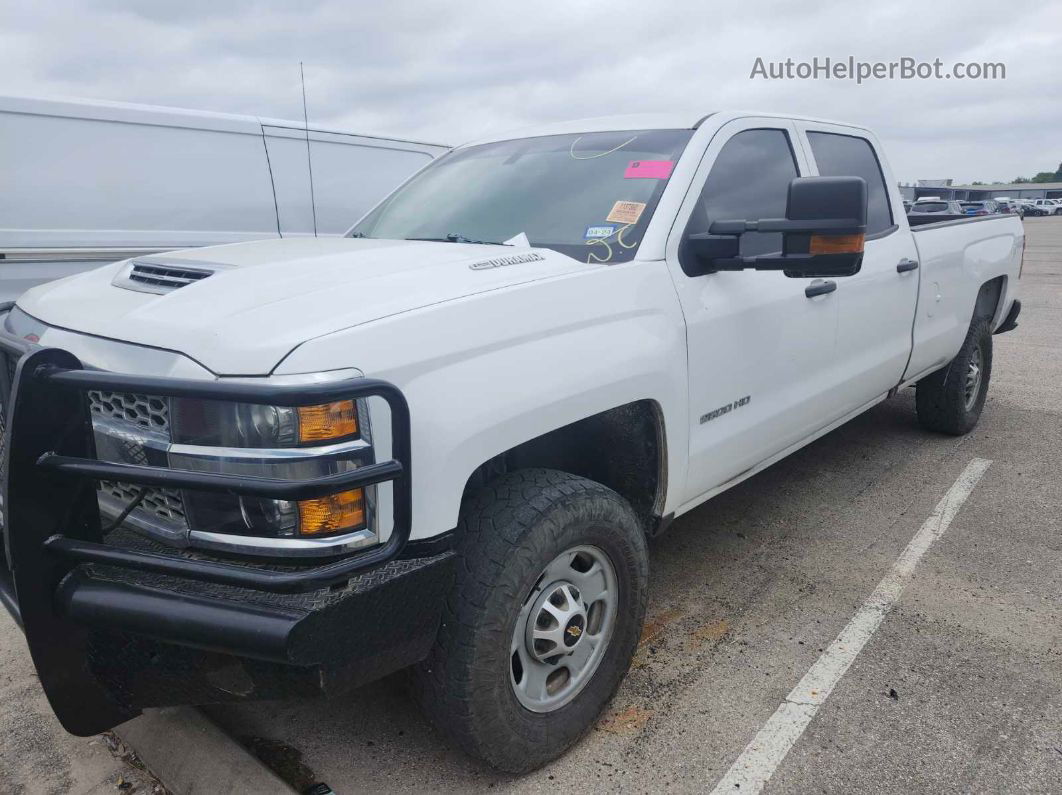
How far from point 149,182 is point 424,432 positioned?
492 cm

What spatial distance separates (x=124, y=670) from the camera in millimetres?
2002

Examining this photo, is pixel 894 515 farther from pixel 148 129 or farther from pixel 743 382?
pixel 148 129

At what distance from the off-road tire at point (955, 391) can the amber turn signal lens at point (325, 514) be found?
14.9ft

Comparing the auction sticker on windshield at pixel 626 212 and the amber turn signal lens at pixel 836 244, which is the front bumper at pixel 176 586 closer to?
the auction sticker on windshield at pixel 626 212

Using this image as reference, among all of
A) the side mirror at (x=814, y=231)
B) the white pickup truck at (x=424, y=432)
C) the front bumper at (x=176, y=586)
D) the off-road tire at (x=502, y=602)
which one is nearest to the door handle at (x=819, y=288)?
the white pickup truck at (x=424, y=432)

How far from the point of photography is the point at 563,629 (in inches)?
94.2

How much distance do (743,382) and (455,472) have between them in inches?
57.7

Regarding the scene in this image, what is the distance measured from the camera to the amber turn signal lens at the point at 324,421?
→ 183 centimetres

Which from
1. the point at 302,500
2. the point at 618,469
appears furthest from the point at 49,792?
the point at 618,469

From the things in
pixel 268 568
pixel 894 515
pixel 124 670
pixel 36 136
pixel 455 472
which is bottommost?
pixel 894 515

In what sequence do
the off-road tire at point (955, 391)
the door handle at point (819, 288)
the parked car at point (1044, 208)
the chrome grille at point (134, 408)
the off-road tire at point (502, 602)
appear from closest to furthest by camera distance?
the chrome grille at point (134, 408) < the off-road tire at point (502, 602) < the door handle at point (819, 288) < the off-road tire at point (955, 391) < the parked car at point (1044, 208)

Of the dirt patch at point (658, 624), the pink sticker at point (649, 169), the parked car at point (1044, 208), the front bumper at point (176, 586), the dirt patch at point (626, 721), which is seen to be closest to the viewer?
the front bumper at point (176, 586)

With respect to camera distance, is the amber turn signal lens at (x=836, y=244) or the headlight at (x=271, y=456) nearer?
the headlight at (x=271, y=456)

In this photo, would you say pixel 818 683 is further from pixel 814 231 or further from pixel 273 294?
pixel 273 294
